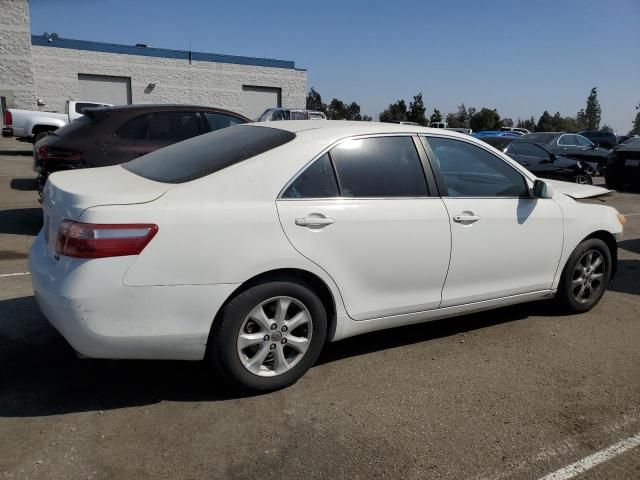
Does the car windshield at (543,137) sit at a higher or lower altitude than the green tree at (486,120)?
lower

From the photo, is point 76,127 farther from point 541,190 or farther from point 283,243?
point 541,190

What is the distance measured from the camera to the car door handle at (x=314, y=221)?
132 inches

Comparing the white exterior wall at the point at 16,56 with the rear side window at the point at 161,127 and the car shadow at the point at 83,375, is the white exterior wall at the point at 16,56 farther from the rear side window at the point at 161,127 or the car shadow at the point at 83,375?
the car shadow at the point at 83,375

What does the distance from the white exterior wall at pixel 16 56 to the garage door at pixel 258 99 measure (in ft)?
45.3

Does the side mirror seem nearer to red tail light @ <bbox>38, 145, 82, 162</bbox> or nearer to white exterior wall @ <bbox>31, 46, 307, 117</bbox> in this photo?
red tail light @ <bbox>38, 145, 82, 162</bbox>

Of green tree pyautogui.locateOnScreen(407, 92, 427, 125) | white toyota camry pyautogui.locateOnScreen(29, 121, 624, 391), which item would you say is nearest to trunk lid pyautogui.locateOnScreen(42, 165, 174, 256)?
white toyota camry pyautogui.locateOnScreen(29, 121, 624, 391)

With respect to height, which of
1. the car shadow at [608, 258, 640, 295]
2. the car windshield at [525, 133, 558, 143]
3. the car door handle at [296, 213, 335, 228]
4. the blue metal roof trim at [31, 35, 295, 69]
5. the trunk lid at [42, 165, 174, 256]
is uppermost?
the blue metal roof trim at [31, 35, 295, 69]

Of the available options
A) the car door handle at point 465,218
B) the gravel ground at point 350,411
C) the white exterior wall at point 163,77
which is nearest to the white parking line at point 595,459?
the gravel ground at point 350,411

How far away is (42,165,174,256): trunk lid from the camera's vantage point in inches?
118

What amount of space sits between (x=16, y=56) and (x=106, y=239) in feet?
99.8

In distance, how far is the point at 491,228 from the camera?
4.15 meters

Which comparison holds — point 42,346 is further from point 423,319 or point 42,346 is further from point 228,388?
point 423,319

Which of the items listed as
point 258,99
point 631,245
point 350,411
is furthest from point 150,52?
point 350,411

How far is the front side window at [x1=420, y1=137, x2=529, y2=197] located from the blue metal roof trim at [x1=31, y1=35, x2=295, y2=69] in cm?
3360
